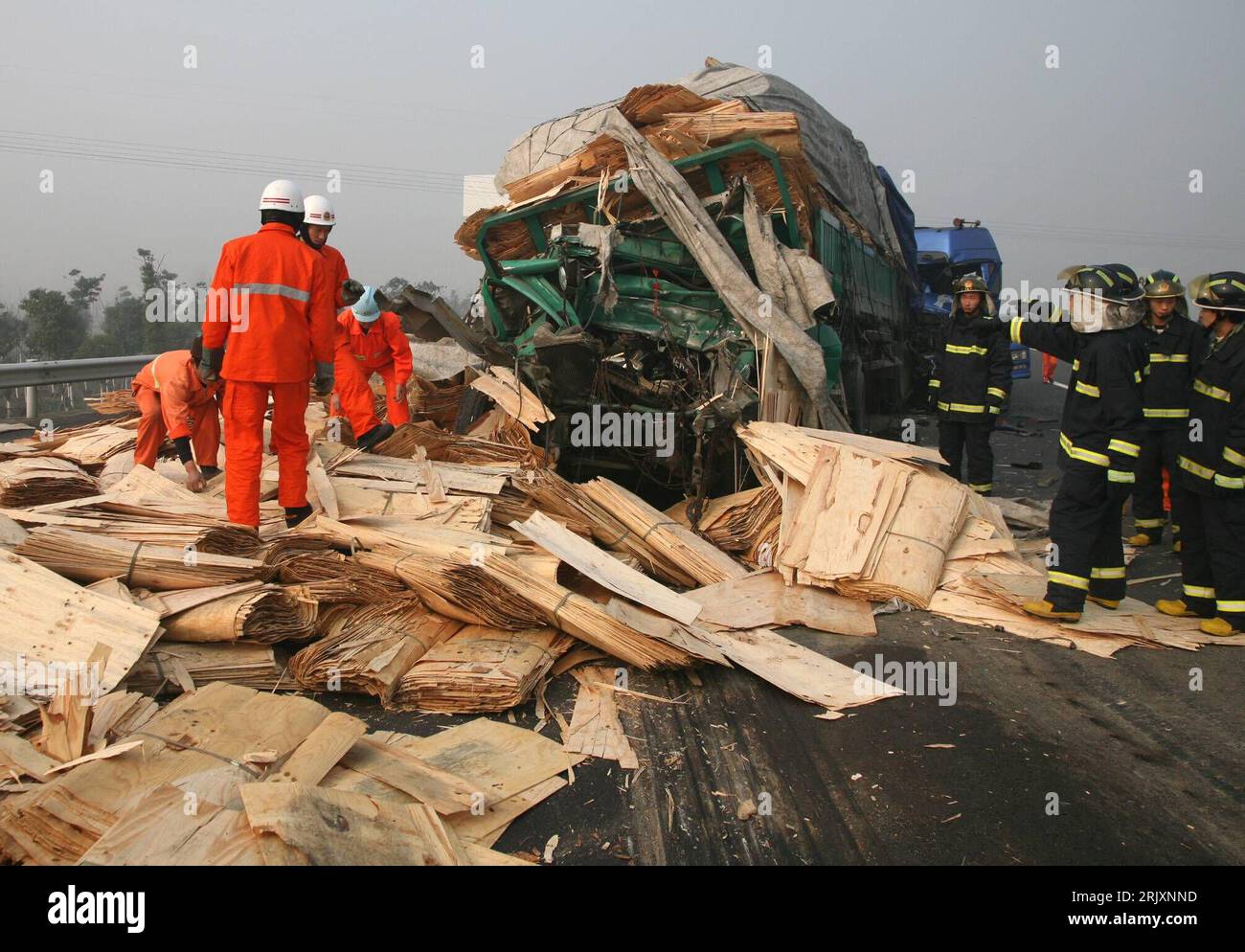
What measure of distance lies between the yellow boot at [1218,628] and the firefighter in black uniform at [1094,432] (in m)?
Result: 0.58

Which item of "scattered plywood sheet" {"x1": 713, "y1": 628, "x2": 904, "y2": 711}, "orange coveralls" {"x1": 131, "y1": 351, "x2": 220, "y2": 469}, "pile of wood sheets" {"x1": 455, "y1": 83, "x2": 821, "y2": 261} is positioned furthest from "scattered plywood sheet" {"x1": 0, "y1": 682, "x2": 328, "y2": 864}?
"pile of wood sheets" {"x1": 455, "y1": 83, "x2": 821, "y2": 261}

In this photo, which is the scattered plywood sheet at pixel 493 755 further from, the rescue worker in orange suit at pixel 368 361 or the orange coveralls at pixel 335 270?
the rescue worker in orange suit at pixel 368 361

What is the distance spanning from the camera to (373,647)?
4.20m

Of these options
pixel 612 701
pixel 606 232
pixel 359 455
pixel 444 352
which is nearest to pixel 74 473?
pixel 359 455

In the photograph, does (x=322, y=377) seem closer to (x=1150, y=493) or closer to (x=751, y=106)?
(x=751, y=106)

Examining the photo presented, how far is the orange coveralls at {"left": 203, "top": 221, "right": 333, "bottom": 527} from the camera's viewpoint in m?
5.39

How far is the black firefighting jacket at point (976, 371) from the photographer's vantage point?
26.2ft

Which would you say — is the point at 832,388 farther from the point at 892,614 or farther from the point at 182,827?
the point at 182,827

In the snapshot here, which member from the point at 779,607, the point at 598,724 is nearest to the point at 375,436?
the point at 779,607

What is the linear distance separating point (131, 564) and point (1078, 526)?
4.97 metres

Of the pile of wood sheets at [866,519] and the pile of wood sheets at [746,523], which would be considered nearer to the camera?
the pile of wood sheets at [866,519]

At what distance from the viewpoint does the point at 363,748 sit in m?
3.29

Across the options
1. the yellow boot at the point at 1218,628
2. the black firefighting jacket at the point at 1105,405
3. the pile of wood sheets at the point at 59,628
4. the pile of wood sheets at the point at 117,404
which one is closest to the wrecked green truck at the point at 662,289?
the black firefighting jacket at the point at 1105,405

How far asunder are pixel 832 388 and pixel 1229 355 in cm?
307
